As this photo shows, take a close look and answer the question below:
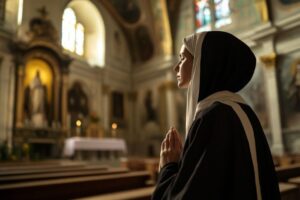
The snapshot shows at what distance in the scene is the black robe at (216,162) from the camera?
1155 millimetres

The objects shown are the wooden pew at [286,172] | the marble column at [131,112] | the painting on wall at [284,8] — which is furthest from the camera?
the marble column at [131,112]

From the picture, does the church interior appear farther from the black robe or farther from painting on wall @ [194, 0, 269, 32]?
the black robe

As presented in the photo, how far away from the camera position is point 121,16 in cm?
1598

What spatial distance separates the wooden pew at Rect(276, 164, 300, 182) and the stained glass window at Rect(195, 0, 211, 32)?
9.94 m

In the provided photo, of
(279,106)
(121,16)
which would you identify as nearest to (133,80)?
(121,16)

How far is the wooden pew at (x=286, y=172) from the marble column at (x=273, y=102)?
5.79 m

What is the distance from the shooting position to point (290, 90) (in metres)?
10.2

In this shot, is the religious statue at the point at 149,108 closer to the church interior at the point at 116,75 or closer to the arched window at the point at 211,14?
the church interior at the point at 116,75

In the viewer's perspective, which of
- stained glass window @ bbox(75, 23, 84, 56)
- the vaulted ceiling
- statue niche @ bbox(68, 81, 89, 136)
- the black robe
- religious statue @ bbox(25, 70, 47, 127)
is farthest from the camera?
the vaulted ceiling

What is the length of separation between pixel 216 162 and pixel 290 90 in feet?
34.0

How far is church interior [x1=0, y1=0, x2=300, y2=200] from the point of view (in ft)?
33.6

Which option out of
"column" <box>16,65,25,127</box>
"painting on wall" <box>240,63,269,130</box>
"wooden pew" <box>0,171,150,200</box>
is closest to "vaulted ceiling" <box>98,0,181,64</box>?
"painting on wall" <box>240,63,269,130</box>

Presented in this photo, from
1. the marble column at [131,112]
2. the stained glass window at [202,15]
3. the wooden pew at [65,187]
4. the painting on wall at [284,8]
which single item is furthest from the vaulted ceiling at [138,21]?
the wooden pew at [65,187]

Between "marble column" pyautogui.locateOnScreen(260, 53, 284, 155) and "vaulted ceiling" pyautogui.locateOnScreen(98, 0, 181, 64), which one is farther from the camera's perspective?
"vaulted ceiling" pyautogui.locateOnScreen(98, 0, 181, 64)
